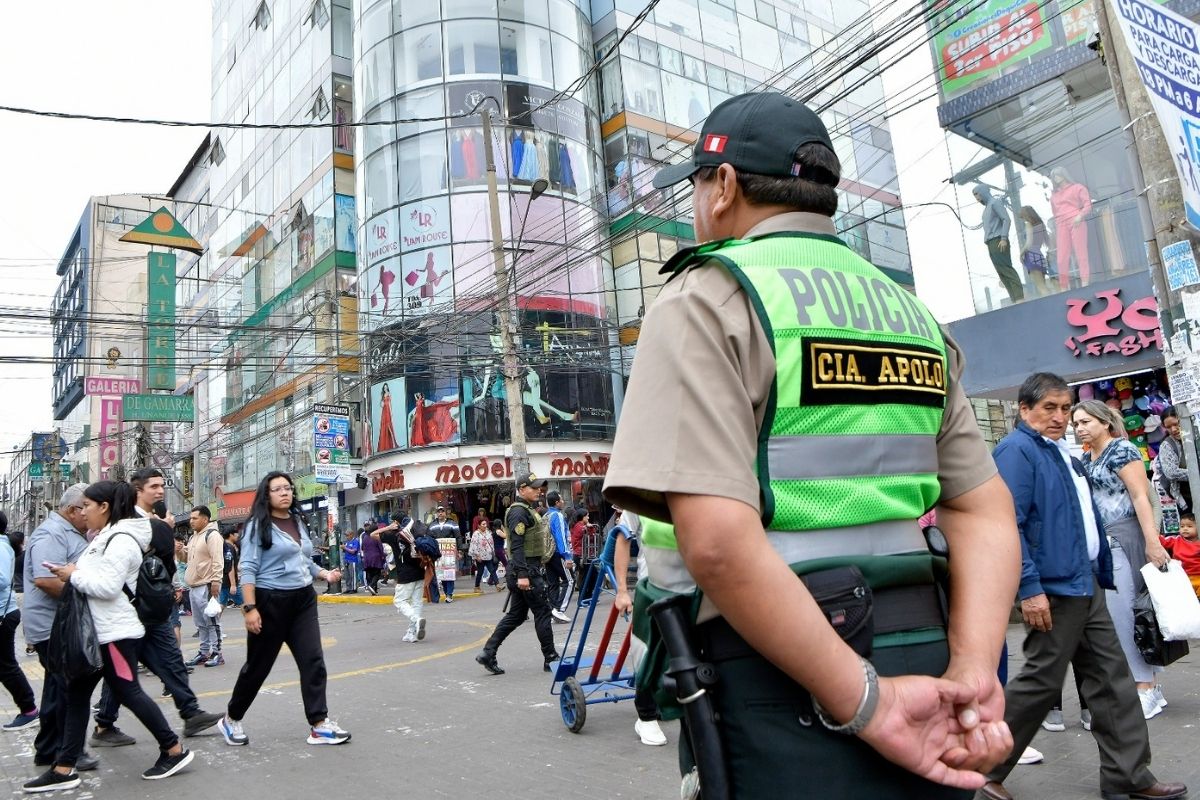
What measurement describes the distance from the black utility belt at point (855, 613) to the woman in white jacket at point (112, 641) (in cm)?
487

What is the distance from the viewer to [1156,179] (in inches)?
268

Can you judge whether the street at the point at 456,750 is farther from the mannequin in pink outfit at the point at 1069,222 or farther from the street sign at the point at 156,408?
the street sign at the point at 156,408

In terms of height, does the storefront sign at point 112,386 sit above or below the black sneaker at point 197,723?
above

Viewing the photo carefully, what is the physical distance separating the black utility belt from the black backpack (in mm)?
6032

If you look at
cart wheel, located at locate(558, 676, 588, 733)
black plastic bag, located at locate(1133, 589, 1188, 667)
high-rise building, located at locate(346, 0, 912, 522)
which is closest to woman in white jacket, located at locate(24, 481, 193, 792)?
cart wheel, located at locate(558, 676, 588, 733)

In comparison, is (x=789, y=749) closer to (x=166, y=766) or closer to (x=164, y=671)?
(x=166, y=766)

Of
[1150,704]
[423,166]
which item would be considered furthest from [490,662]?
[423,166]

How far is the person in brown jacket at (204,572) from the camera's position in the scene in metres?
9.77

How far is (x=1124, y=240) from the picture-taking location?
12.4m

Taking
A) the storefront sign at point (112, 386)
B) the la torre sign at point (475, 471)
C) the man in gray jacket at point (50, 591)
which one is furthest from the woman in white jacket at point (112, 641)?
the storefront sign at point (112, 386)

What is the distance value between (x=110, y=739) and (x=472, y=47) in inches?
1012

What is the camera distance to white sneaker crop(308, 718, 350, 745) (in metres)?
5.72

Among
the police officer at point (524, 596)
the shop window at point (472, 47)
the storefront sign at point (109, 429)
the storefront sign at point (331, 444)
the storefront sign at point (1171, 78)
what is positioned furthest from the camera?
the storefront sign at point (109, 429)

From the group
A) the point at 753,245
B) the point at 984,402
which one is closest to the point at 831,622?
the point at 753,245
